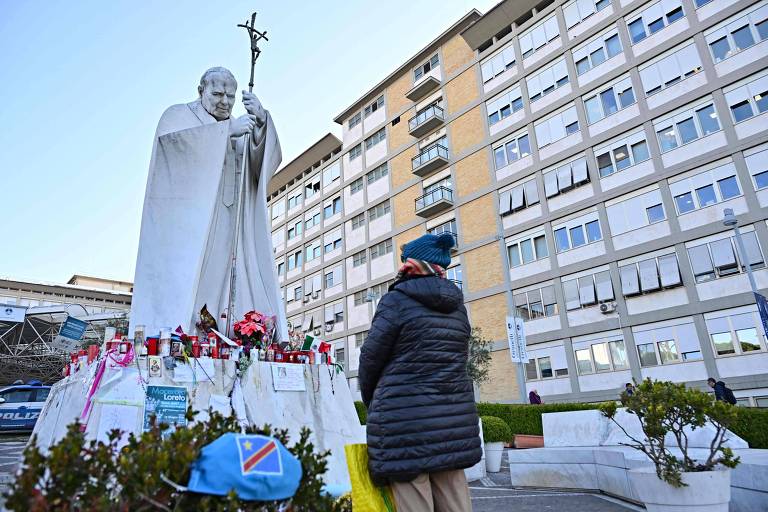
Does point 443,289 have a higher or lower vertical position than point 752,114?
lower

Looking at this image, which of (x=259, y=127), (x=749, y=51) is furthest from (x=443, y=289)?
(x=749, y=51)

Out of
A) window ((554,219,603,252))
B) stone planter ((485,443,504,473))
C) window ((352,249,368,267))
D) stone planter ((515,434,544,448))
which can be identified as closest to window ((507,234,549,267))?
window ((554,219,603,252))

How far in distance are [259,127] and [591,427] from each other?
19.6 ft

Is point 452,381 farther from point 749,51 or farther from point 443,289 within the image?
point 749,51

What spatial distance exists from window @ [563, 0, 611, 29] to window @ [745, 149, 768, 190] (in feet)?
33.8

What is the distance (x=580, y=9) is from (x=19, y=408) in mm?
28381

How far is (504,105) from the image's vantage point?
89.9ft

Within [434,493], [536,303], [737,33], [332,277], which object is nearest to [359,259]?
[332,277]

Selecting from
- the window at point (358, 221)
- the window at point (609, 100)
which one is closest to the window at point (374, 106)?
the window at point (358, 221)

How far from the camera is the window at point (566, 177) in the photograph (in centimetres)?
2331

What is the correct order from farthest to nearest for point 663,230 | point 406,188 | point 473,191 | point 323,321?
point 323,321
point 406,188
point 473,191
point 663,230

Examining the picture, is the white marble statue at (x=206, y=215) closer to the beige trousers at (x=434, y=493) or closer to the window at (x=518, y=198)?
the beige trousers at (x=434, y=493)

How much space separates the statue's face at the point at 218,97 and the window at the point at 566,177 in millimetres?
20226

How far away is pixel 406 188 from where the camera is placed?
3216 centimetres
